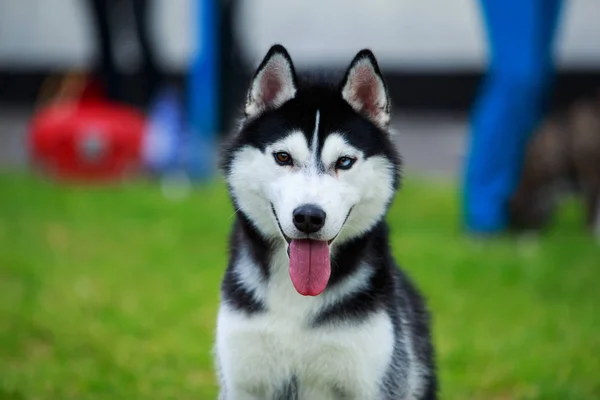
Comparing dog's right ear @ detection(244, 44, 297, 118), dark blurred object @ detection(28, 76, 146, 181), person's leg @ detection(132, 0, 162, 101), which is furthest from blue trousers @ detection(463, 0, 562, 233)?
person's leg @ detection(132, 0, 162, 101)

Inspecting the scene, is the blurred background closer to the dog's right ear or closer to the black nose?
the dog's right ear

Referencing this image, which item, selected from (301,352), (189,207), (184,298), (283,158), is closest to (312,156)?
(283,158)

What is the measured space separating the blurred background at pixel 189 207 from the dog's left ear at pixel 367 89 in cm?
35

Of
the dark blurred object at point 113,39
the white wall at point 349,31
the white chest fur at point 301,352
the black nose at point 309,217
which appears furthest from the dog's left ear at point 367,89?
the white wall at point 349,31

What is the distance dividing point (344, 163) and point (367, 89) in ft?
0.88

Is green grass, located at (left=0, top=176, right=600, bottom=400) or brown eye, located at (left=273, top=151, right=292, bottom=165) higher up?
brown eye, located at (left=273, top=151, right=292, bottom=165)

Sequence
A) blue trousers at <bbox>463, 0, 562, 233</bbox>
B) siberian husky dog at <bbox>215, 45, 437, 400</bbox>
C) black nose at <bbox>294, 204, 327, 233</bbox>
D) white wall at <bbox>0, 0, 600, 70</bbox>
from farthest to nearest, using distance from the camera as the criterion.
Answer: white wall at <bbox>0, 0, 600, 70</bbox>, blue trousers at <bbox>463, 0, 562, 233</bbox>, siberian husky dog at <bbox>215, 45, 437, 400</bbox>, black nose at <bbox>294, 204, 327, 233</bbox>

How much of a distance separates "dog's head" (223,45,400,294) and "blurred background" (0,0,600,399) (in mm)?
323

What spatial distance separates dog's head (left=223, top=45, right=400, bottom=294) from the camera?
256 cm

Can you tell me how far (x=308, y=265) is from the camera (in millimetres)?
2635

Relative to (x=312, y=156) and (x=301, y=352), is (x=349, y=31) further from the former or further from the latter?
(x=301, y=352)

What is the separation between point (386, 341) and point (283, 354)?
0.31m

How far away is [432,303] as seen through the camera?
16.5 feet

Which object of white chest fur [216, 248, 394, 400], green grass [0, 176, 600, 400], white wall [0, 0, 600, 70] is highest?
white wall [0, 0, 600, 70]
